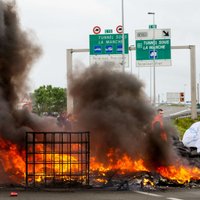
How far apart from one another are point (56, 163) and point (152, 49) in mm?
29301

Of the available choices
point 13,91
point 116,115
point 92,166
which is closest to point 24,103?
point 13,91

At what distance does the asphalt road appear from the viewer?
1295cm

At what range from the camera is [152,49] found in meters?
43.4

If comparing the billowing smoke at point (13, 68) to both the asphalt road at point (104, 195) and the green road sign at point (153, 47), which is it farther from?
the green road sign at point (153, 47)

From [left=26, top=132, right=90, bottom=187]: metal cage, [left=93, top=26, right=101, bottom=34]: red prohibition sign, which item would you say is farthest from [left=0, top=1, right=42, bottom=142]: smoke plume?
[left=93, top=26, right=101, bottom=34]: red prohibition sign

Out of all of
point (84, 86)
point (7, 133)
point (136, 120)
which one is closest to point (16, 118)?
point (7, 133)

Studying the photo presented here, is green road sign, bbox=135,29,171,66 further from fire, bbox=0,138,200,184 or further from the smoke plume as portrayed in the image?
fire, bbox=0,138,200,184

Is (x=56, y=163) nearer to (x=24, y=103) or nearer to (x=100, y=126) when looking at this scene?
(x=100, y=126)

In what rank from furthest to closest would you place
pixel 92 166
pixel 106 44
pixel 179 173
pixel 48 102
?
1. pixel 48 102
2. pixel 106 44
3. pixel 179 173
4. pixel 92 166

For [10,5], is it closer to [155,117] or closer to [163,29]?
[155,117]

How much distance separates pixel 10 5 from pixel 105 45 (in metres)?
25.3

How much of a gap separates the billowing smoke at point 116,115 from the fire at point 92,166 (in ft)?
0.43

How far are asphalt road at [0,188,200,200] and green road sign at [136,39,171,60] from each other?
29.2 meters

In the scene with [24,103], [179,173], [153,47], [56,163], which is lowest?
[179,173]
